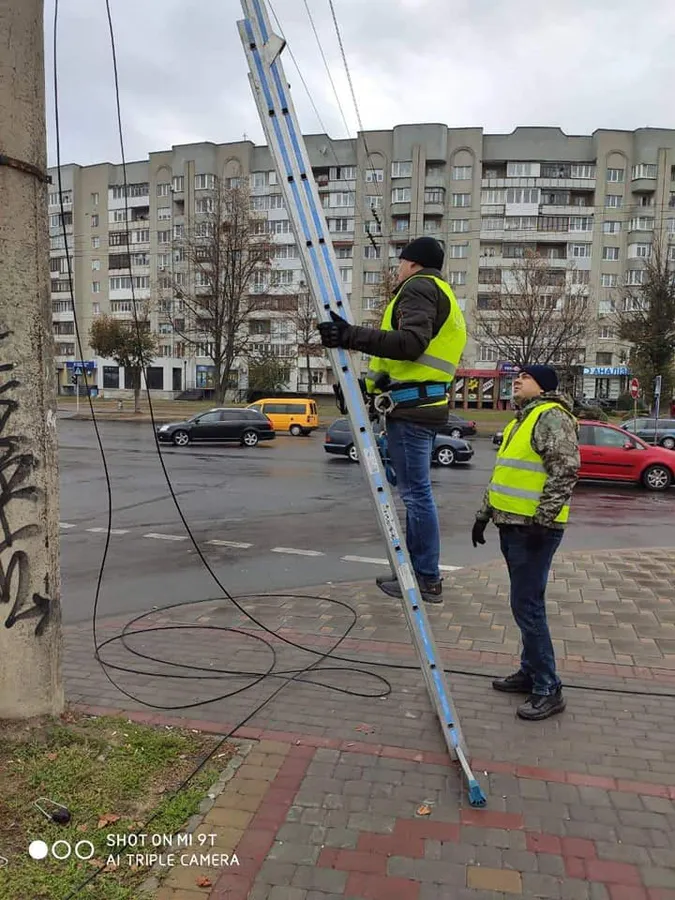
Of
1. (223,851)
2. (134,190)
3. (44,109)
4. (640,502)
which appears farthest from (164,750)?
(134,190)

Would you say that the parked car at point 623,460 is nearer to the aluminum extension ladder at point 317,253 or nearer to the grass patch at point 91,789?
the aluminum extension ladder at point 317,253

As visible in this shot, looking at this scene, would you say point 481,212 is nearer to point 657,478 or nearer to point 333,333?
point 657,478

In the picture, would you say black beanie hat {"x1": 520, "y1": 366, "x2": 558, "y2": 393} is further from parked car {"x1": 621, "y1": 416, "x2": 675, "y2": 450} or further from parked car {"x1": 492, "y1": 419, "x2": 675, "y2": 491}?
parked car {"x1": 621, "y1": 416, "x2": 675, "y2": 450}

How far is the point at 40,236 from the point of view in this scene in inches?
121

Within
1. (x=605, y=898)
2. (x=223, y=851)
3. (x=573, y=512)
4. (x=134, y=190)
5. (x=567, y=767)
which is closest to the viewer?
(x=605, y=898)

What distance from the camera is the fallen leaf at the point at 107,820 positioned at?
2.58 meters

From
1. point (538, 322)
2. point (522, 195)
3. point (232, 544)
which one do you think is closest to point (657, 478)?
point (232, 544)

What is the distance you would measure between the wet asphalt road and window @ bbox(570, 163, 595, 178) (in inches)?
2246

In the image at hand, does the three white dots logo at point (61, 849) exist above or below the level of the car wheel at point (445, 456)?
above

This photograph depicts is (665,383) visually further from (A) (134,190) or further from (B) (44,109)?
(A) (134,190)

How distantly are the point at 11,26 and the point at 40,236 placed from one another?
86 centimetres

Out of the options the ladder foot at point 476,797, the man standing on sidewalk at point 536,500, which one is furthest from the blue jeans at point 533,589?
the ladder foot at point 476,797

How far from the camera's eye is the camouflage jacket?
131 inches

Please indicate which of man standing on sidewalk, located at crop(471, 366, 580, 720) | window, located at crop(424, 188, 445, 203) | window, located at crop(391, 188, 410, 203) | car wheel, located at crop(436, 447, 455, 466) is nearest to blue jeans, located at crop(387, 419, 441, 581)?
man standing on sidewalk, located at crop(471, 366, 580, 720)
